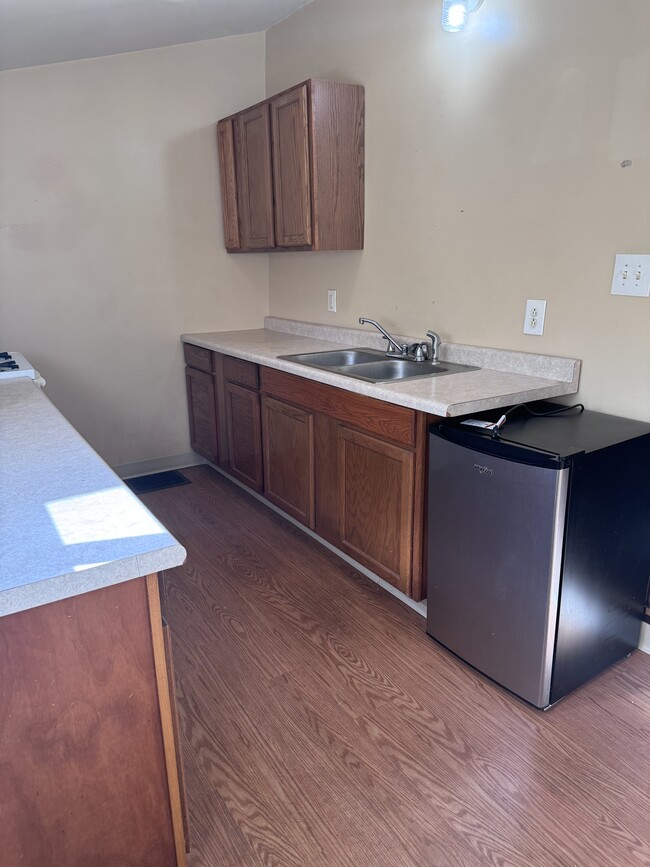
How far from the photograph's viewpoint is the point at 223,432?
11.4ft

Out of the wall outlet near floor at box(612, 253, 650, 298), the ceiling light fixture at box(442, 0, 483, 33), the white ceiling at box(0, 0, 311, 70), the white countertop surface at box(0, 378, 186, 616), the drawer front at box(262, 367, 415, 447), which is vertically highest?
the white ceiling at box(0, 0, 311, 70)

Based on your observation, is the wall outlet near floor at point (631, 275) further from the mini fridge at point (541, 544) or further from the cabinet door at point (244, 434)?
the cabinet door at point (244, 434)

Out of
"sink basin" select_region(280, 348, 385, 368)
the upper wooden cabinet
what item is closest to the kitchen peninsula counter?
"sink basin" select_region(280, 348, 385, 368)

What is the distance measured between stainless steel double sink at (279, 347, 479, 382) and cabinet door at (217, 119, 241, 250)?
1084 mm

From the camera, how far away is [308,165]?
2.83 m

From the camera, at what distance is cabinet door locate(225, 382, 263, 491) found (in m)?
3.09

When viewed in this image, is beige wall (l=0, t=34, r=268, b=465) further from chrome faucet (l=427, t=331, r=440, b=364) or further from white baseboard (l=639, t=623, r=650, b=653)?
white baseboard (l=639, t=623, r=650, b=653)

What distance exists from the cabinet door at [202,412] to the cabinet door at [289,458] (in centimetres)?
60

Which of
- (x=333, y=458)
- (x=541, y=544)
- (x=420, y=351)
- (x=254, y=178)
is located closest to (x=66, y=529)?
(x=541, y=544)

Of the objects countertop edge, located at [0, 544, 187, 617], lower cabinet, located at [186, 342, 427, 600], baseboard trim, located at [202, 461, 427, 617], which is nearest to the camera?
countertop edge, located at [0, 544, 187, 617]

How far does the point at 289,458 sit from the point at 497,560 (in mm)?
1266

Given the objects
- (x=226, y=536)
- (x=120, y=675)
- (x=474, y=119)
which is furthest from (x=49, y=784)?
(x=474, y=119)

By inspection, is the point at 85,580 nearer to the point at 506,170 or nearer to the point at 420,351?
the point at 420,351

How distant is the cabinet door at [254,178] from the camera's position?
3148mm
